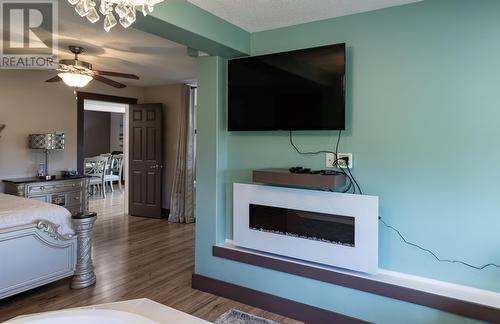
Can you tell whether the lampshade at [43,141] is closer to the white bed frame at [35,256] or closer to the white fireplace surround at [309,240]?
the white bed frame at [35,256]

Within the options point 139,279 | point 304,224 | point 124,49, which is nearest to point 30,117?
point 124,49

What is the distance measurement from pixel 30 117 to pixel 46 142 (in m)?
0.51

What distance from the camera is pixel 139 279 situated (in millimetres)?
3357

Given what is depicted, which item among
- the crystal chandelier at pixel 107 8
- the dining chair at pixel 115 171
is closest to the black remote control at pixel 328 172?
the crystal chandelier at pixel 107 8

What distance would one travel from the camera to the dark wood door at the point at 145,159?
19.7 ft

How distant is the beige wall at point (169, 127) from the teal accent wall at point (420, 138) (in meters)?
3.56

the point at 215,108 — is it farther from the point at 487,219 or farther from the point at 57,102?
the point at 57,102

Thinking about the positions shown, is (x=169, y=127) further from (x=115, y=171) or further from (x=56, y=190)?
(x=115, y=171)

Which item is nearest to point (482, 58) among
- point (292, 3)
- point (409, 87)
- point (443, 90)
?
point (443, 90)

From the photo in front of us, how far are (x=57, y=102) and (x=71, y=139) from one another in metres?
0.62

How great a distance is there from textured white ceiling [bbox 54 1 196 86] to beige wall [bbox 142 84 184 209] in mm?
709

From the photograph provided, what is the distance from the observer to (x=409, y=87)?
2.29m

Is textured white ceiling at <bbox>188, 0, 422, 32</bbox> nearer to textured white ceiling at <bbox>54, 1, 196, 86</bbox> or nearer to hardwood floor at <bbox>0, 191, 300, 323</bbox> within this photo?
textured white ceiling at <bbox>54, 1, 196, 86</bbox>

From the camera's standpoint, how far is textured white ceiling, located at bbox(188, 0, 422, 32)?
2.27m
